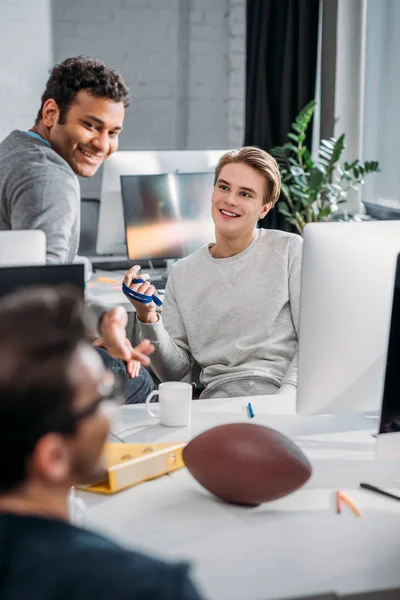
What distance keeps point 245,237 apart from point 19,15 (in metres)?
2.38

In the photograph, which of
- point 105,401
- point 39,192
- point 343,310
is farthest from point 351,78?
point 105,401

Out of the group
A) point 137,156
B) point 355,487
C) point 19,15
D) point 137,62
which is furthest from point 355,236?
point 137,62

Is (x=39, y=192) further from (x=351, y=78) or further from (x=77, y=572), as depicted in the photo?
(x=351, y=78)

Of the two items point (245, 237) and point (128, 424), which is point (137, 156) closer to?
point (245, 237)

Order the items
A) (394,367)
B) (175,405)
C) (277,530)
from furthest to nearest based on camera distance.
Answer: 1. (175,405)
2. (394,367)
3. (277,530)

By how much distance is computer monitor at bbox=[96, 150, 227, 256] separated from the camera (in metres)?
2.99

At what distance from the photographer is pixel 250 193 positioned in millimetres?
2162

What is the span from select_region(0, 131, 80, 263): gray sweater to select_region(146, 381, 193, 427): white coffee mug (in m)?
0.42

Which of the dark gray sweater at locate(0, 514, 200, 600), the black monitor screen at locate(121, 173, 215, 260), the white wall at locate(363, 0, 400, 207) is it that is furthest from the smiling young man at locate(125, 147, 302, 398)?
the white wall at locate(363, 0, 400, 207)

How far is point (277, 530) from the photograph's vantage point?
1224 mm

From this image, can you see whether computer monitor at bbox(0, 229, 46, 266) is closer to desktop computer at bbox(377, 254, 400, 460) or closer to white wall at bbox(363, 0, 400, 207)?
desktop computer at bbox(377, 254, 400, 460)

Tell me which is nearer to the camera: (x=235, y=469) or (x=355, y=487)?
(x=235, y=469)

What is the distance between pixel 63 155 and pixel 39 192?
0.23 metres

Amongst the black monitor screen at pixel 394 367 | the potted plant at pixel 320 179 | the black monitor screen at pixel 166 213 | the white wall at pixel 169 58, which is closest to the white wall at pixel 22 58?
the white wall at pixel 169 58
